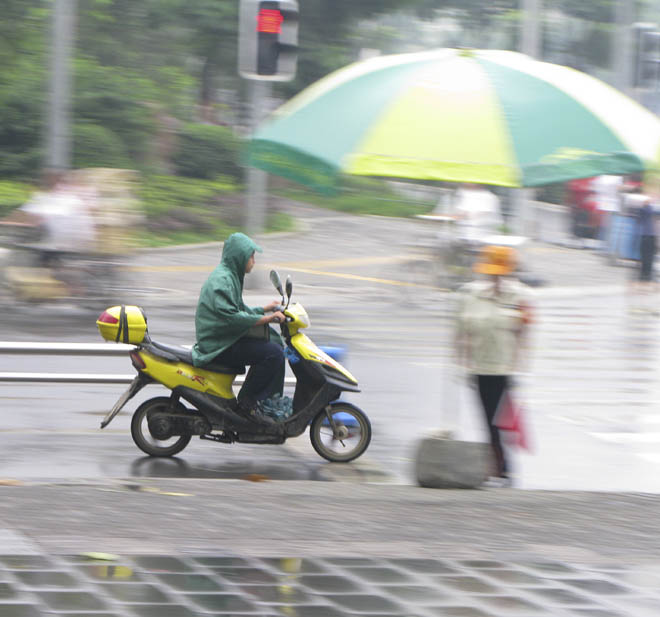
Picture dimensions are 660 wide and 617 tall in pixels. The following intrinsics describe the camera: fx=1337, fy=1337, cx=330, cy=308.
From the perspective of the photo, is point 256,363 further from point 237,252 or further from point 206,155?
point 206,155

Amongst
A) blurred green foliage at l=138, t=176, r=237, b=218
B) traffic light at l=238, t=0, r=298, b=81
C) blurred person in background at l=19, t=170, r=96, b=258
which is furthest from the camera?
blurred green foliage at l=138, t=176, r=237, b=218

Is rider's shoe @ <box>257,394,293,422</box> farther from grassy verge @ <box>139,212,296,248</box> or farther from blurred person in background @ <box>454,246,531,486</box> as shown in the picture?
grassy verge @ <box>139,212,296,248</box>

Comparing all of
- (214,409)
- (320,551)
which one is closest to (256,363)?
(214,409)

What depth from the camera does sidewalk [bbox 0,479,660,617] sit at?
5.43 metres

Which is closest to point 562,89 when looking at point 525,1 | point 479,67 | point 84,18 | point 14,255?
point 479,67

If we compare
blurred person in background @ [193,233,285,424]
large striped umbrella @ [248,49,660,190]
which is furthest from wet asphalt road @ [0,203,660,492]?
large striped umbrella @ [248,49,660,190]

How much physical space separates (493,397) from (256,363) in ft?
5.37

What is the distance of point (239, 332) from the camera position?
8.98m

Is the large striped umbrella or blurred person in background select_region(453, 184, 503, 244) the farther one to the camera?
blurred person in background select_region(453, 184, 503, 244)

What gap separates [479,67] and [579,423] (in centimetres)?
478

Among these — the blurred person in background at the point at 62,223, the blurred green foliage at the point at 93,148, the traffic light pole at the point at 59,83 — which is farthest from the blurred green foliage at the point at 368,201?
the blurred person in background at the point at 62,223

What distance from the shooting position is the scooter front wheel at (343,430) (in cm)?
923

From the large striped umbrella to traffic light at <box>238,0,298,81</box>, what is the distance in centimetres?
780

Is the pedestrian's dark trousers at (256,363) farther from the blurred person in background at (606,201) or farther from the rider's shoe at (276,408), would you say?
the blurred person in background at (606,201)
